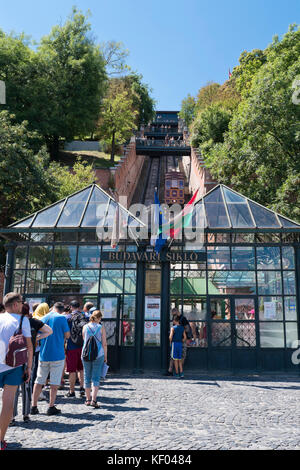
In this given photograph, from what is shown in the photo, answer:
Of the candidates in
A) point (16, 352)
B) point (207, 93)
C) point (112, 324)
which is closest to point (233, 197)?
point (112, 324)

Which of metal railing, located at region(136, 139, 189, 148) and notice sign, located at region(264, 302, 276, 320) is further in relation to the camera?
metal railing, located at region(136, 139, 189, 148)

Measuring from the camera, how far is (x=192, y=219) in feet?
38.1

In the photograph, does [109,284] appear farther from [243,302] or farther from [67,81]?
[67,81]

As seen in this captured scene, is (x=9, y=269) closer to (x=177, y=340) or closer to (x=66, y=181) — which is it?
(x=177, y=340)

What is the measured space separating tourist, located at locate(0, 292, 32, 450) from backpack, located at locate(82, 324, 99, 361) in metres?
1.85

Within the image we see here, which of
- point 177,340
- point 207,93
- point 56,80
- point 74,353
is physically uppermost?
point 207,93

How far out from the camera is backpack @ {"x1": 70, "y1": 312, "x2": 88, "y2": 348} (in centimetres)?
757

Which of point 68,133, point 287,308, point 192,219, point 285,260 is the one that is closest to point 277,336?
point 287,308

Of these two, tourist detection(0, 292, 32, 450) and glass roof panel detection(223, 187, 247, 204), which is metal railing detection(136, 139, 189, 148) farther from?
tourist detection(0, 292, 32, 450)

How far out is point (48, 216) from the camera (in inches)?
467

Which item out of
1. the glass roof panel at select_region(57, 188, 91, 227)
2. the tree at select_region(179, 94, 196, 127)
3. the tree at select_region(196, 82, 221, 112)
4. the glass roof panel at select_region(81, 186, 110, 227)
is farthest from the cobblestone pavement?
the tree at select_region(179, 94, 196, 127)

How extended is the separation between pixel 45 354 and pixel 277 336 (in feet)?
22.9

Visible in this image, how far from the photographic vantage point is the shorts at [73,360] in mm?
7508

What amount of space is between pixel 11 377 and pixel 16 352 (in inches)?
13.3
